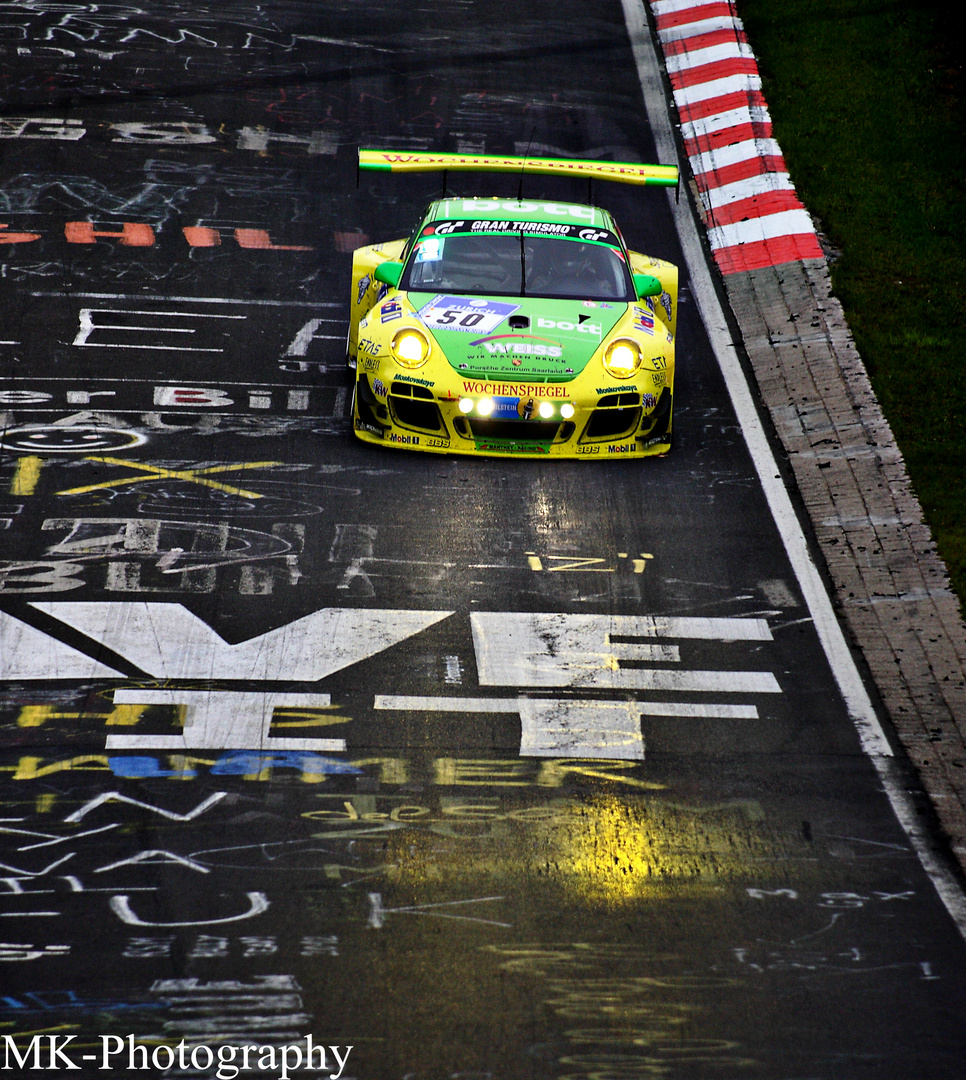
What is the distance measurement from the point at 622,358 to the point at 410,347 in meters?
1.33

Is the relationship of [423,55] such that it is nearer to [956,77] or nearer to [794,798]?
Answer: [956,77]

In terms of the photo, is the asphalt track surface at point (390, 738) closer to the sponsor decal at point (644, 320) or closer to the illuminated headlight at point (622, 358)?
the illuminated headlight at point (622, 358)

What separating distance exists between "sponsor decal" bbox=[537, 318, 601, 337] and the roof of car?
123cm

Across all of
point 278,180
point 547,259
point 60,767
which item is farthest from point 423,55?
point 60,767

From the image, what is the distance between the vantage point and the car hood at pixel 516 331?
8.27 meters

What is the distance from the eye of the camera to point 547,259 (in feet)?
30.4

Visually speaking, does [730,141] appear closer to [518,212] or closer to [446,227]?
[518,212]

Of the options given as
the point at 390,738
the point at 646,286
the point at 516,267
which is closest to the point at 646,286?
the point at 646,286

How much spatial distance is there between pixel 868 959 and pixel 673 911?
0.69 metres

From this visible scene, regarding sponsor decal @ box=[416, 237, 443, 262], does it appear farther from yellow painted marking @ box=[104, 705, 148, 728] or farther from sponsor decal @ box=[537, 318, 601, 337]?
yellow painted marking @ box=[104, 705, 148, 728]

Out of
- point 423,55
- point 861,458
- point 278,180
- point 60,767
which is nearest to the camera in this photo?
point 60,767

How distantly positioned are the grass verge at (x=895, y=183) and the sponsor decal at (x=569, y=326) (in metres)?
2.18

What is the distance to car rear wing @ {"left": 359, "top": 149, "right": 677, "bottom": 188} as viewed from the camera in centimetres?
952

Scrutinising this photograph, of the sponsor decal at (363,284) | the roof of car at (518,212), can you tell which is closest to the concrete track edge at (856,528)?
the roof of car at (518,212)
